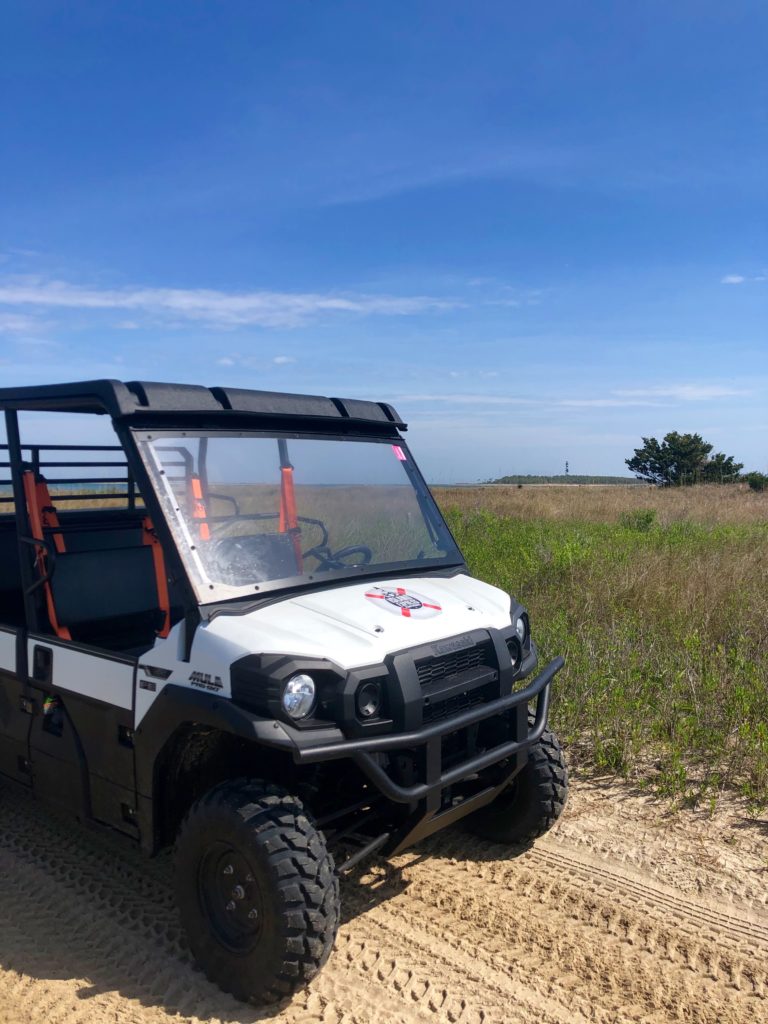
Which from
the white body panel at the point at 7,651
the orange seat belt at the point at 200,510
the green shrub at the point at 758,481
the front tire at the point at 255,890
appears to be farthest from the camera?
the green shrub at the point at 758,481

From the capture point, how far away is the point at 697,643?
5785 mm

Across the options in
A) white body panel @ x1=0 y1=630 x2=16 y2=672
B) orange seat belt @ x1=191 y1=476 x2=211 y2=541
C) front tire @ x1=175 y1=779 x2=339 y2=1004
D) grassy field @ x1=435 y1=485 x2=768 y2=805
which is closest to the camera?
front tire @ x1=175 y1=779 x2=339 y2=1004

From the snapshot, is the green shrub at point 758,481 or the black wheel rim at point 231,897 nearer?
the black wheel rim at point 231,897

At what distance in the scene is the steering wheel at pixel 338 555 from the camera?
11.5 ft

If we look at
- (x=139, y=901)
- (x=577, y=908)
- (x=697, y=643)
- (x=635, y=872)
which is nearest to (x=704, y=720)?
(x=697, y=643)

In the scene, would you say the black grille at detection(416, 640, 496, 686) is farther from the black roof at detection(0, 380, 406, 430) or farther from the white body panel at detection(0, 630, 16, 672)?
the white body panel at detection(0, 630, 16, 672)

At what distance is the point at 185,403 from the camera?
314 cm

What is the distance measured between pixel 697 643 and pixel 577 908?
2976mm

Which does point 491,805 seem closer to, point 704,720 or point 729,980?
point 729,980

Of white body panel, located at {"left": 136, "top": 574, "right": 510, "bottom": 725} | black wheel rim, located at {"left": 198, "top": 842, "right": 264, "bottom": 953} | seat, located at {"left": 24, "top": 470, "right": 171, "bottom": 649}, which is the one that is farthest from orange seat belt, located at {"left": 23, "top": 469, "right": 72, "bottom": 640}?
black wheel rim, located at {"left": 198, "top": 842, "right": 264, "bottom": 953}

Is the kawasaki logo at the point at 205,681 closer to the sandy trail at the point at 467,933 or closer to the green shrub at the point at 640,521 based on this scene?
the sandy trail at the point at 467,933

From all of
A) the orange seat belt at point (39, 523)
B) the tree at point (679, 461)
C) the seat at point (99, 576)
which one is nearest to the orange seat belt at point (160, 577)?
the seat at point (99, 576)

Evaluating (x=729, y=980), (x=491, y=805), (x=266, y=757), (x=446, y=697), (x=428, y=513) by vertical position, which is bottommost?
(x=729, y=980)

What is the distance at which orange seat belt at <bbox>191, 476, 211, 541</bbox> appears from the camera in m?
3.00
